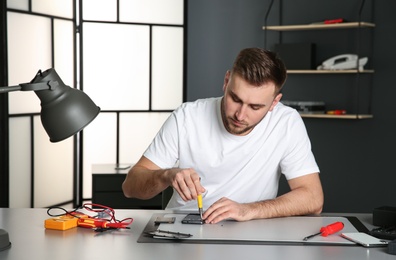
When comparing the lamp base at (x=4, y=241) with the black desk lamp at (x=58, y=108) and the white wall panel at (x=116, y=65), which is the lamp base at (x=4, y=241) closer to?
the black desk lamp at (x=58, y=108)

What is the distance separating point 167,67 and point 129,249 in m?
3.72

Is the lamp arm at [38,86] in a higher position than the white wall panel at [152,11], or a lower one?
lower

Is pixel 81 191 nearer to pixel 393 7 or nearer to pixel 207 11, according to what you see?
pixel 207 11

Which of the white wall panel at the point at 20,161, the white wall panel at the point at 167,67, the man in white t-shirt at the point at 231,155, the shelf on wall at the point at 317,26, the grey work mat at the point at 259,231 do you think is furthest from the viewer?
the white wall panel at the point at 167,67

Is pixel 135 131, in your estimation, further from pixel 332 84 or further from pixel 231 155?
pixel 231 155

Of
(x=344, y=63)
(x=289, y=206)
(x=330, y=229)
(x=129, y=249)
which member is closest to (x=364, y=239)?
(x=330, y=229)

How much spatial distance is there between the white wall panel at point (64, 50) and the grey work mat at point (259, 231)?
2963 mm

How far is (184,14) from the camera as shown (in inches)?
220

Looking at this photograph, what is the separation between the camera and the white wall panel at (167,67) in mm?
5496

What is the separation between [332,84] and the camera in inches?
203

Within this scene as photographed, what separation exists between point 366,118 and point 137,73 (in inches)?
73.0

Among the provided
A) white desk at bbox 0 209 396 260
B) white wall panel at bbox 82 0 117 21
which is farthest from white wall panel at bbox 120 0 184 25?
white desk at bbox 0 209 396 260

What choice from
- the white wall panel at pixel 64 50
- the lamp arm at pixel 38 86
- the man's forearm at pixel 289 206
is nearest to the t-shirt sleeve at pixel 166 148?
the man's forearm at pixel 289 206

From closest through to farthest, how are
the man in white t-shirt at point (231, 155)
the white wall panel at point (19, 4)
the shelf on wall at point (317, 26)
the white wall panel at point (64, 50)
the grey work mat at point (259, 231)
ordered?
the grey work mat at point (259, 231) < the man in white t-shirt at point (231, 155) < the white wall panel at point (19, 4) < the shelf on wall at point (317, 26) < the white wall panel at point (64, 50)
